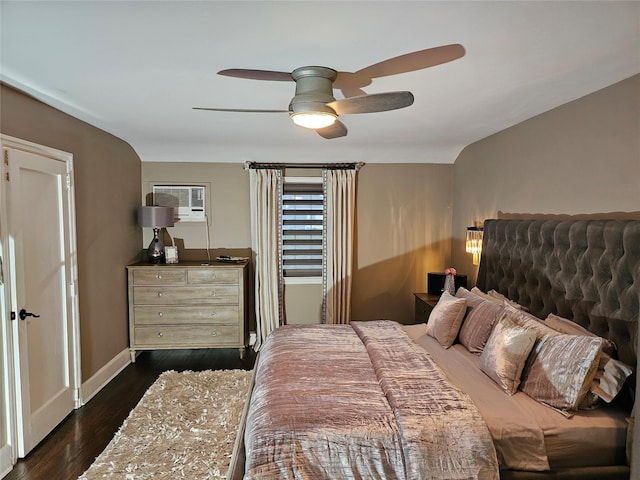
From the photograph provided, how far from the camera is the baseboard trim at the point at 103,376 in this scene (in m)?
3.55

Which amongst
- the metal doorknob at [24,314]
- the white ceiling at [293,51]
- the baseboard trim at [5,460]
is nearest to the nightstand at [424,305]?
Answer: the white ceiling at [293,51]

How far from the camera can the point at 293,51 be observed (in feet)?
6.68

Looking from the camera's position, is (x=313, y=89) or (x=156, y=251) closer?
(x=313, y=89)

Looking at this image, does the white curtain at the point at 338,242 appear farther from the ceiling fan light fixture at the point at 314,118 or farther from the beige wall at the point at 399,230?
the ceiling fan light fixture at the point at 314,118

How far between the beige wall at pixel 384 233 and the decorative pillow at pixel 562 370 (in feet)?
9.57

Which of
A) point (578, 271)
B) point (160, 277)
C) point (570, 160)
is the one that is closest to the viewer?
point (578, 271)

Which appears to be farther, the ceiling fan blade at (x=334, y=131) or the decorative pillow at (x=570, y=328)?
the ceiling fan blade at (x=334, y=131)

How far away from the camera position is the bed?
1875 millimetres

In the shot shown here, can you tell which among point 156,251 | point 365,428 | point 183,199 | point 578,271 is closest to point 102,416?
point 156,251

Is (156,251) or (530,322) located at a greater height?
(156,251)

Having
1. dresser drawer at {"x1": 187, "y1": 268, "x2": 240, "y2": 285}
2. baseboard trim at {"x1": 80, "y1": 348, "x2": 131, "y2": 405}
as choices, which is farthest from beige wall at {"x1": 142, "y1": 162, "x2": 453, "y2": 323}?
baseboard trim at {"x1": 80, "y1": 348, "x2": 131, "y2": 405}

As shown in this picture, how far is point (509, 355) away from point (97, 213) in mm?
3701

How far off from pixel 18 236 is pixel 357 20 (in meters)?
2.58

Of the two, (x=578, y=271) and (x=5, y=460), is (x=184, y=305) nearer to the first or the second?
(x=5, y=460)
